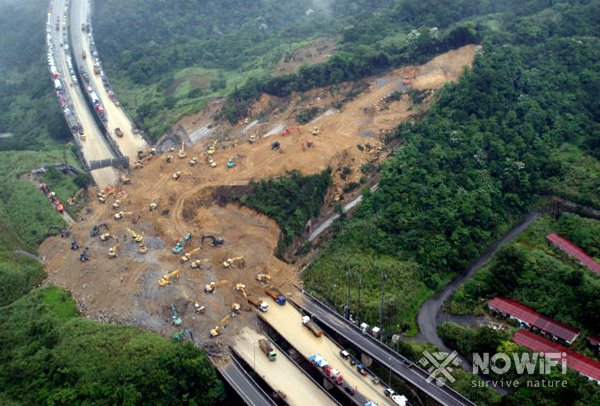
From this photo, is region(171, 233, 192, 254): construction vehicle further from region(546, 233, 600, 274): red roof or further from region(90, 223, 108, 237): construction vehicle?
region(546, 233, 600, 274): red roof

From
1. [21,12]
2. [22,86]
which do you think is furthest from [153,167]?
[21,12]

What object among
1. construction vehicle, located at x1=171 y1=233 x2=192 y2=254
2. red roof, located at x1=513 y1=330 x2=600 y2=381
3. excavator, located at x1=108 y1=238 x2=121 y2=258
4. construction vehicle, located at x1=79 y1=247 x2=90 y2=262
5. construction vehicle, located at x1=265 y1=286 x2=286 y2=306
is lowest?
red roof, located at x1=513 y1=330 x2=600 y2=381

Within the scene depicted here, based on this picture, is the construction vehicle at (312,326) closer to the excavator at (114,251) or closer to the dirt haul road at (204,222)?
the dirt haul road at (204,222)

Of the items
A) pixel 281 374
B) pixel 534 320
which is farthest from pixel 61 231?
pixel 534 320

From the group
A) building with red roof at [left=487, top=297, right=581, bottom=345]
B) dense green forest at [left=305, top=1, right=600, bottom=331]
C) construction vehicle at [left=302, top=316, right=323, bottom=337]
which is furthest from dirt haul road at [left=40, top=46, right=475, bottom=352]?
building with red roof at [left=487, top=297, right=581, bottom=345]

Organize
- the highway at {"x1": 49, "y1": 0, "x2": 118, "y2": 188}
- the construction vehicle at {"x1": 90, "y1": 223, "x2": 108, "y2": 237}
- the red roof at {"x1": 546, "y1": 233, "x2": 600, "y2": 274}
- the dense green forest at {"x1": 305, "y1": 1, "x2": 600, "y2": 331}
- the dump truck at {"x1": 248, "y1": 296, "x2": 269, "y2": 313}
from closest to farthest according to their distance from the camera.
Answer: the dump truck at {"x1": 248, "y1": 296, "x2": 269, "y2": 313}
the red roof at {"x1": 546, "y1": 233, "x2": 600, "y2": 274}
the dense green forest at {"x1": 305, "y1": 1, "x2": 600, "y2": 331}
the construction vehicle at {"x1": 90, "y1": 223, "x2": 108, "y2": 237}
the highway at {"x1": 49, "y1": 0, "x2": 118, "y2": 188}

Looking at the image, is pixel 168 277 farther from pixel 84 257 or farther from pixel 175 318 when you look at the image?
pixel 84 257
